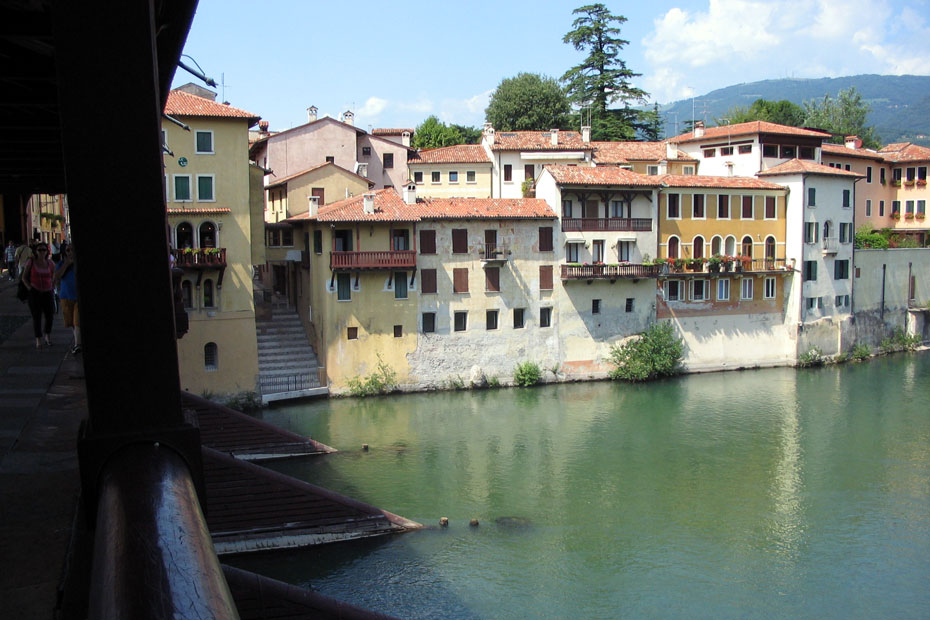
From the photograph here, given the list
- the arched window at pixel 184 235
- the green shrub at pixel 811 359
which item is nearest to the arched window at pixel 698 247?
the green shrub at pixel 811 359

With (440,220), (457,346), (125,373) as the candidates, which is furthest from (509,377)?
(125,373)

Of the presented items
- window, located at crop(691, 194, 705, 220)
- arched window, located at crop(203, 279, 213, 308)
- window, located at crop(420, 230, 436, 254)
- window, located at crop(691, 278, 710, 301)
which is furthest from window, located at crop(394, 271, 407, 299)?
window, located at crop(691, 194, 705, 220)

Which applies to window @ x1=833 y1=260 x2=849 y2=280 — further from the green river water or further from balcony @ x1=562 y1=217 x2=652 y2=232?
balcony @ x1=562 y1=217 x2=652 y2=232

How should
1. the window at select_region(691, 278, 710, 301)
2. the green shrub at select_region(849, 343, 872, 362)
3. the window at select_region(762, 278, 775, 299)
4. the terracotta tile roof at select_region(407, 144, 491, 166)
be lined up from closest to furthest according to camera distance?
the window at select_region(691, 278, 710, 301) < the window at select_region(762, 278, 775, 299) < the green shrub at select_region(849, 343, 872, 362) < the terracotta tile roof at select_region(407, 144, 491, 166)

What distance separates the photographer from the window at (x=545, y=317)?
32094 millimetres

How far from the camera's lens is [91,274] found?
2719mm

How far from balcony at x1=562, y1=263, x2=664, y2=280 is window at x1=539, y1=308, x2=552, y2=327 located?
4.62 ft

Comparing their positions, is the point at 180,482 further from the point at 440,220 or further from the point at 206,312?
the point at 440,220

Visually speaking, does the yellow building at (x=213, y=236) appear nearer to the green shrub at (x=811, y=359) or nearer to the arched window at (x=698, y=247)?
the arched window at (x=698, y=247)

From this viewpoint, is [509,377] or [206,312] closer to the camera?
[206,312]

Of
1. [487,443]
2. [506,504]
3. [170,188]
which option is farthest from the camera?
[170,188]

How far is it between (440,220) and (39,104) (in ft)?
75.7

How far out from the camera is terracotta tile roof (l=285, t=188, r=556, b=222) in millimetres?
29375

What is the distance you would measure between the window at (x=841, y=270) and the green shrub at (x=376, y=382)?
69.4 ft
